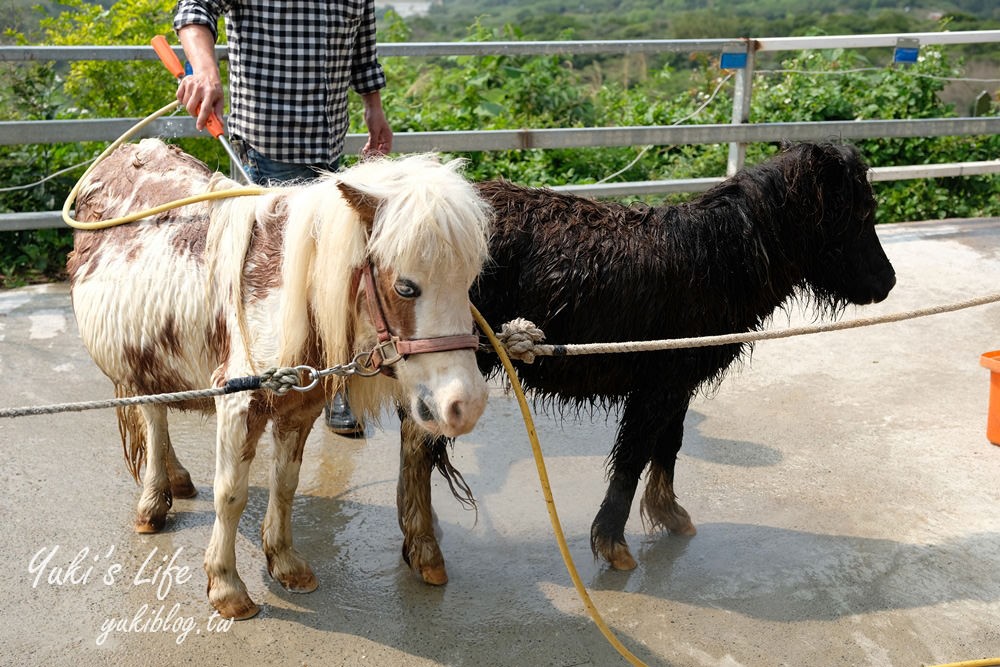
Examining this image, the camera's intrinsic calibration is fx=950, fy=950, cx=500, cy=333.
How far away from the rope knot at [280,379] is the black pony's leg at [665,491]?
1604mm

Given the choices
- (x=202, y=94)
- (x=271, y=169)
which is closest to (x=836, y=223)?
(x=271, y=169)

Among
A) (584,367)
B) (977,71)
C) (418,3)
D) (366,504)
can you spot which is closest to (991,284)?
(584,367)

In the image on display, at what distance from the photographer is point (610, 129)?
704 centimetres

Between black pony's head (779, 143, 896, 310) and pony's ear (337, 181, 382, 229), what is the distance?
5.32ft

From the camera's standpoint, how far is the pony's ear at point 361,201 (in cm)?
259

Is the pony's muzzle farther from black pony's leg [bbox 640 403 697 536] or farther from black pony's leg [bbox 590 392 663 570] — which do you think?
black pony's leg [bbox 640 403 697 536]

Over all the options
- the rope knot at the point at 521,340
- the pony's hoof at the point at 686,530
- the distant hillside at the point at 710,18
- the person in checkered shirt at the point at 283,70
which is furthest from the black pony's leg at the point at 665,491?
the distant hillside at the point at 710,18

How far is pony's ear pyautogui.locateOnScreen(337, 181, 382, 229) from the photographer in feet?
8.51

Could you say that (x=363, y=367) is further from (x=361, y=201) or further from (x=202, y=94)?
(x=202, y=94)

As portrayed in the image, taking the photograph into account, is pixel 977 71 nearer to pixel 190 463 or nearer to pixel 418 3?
pixel 190 463

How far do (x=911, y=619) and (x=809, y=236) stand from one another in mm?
1418

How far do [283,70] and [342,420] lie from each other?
1.67m

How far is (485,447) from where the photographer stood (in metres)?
4.55

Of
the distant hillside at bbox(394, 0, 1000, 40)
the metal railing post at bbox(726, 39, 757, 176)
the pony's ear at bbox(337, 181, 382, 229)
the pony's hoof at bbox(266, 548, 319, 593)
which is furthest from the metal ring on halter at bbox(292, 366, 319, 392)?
the distant hillside at bbox(394, 0, 1000, 40)
